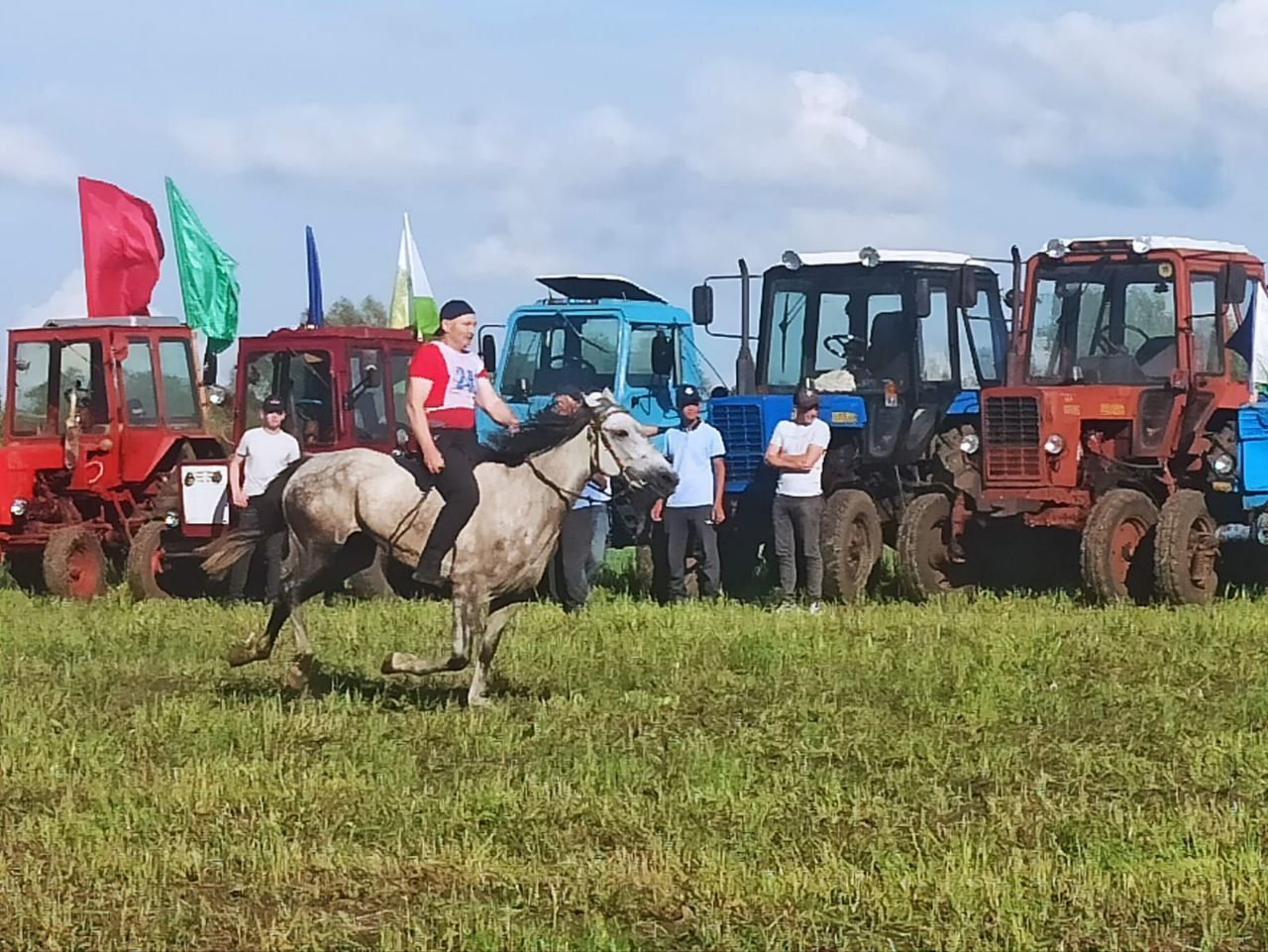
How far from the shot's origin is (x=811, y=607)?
16.8m

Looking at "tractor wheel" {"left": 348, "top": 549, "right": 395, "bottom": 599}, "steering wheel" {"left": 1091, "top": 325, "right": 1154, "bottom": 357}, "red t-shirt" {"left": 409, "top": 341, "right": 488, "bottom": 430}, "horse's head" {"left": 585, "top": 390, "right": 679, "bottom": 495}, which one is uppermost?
"steering wheel" {"left": 1091, "top": 325, "right": 1154, "bottom": 357}

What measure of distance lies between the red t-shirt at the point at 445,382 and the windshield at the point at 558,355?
28.6 feet

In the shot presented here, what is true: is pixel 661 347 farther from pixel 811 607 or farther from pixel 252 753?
pixel 252 753

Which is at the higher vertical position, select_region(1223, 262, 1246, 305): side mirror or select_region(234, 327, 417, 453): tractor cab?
select_region(1223, 262, 1246, 305): side mirror

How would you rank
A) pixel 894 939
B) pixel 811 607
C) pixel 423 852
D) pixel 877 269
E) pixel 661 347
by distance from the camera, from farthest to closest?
pixel 661 347 → pixel 877 269 → pixel 811 607 → pixel 423 852 → pixel 894 939

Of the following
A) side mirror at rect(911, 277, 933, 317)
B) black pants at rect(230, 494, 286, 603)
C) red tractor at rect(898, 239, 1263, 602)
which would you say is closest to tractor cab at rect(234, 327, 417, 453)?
black pants at rect(230, 494, 286, 603)

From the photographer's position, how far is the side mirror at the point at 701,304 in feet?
59.9

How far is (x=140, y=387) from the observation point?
19.0 meters

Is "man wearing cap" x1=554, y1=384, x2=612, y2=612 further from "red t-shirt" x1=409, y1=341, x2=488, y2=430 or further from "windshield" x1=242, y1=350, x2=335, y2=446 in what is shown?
"red t-shirt" x1=409, y1=341, x2=488, y2=430

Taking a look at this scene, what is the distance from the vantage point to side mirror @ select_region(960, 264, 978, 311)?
17250 millimetres

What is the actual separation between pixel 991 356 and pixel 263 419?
602 centimetres

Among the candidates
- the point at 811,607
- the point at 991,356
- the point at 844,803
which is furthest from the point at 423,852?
the point at 991,356

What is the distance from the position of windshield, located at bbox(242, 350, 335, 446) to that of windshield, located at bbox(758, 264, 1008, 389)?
3599mm

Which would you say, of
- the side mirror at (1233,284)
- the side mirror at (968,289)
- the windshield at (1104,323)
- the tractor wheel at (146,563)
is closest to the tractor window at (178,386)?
the tractor wheel at (146,563)
